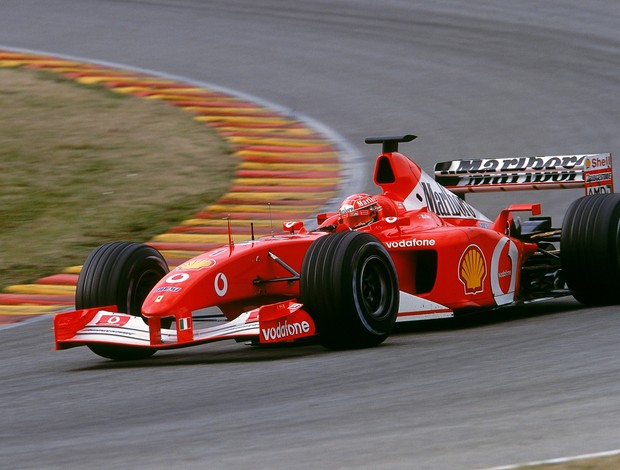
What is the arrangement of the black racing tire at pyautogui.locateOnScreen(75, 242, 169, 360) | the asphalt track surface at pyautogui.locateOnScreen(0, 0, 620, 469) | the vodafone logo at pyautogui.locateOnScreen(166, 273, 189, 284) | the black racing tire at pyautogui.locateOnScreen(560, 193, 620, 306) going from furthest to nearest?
the black racing tire at pyautogui.locateOnScreen(560, 193, 620, 306), the black racing tire at pyautogui.locateOnScreen(75, 242, 169, 360), the vodafone logo at pyautogui.locateOnScreen(166, 273, 189, 284), the asphalt track surface at pyautogui.locateOnScreen(0, 0, 620, 469)

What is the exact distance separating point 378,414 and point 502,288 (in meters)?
3.73

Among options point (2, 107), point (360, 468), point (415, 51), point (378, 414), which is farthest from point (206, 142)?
point (360, 468)

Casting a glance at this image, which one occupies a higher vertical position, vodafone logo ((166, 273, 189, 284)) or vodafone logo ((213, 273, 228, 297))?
vodafone logo ((166, 273, 189, 284))

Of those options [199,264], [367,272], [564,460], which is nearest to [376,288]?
[367,272]

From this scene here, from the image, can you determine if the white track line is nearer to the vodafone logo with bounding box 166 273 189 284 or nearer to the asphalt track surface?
the asphalt track surface

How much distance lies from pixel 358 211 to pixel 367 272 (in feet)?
3.55

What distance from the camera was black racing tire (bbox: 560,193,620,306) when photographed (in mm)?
9773

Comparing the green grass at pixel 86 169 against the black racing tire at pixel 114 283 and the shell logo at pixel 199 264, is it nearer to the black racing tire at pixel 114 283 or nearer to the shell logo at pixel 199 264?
the black racing tire at pixel 114 283

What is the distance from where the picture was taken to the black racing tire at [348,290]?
809 cm

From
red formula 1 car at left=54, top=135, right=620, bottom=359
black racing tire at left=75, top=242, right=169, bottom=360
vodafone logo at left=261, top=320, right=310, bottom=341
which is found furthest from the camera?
black racing tire at left=75, top=242, right=169, bottom=360

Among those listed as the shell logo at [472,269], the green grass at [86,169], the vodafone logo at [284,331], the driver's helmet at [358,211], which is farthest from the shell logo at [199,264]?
the green grass at [86,169]

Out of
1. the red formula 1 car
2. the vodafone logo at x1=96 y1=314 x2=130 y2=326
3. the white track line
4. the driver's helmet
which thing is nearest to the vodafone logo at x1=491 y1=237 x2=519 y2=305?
the red formula 1 car

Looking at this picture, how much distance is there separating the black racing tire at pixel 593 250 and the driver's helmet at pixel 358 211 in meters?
1.52

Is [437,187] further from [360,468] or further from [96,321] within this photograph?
[360,468]
